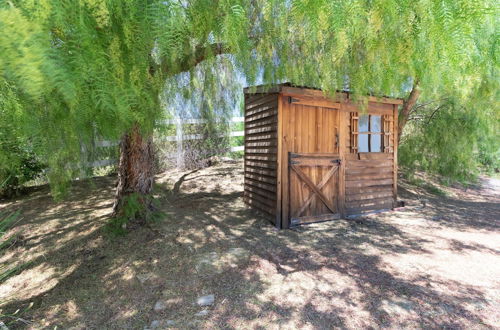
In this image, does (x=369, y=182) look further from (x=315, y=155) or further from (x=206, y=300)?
(x=206, y=300)

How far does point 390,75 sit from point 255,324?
6.96 ft

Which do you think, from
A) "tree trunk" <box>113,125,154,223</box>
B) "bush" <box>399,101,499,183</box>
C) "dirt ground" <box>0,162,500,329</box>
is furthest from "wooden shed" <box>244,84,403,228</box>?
"bush" <box>399,101,499,183</box>

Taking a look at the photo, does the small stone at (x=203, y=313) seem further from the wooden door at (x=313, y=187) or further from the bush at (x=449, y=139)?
the bush at (x=449, y=139)

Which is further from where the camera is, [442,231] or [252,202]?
[252,202]

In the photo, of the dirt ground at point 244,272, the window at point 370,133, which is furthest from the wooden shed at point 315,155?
the dirt ground at point 244,272

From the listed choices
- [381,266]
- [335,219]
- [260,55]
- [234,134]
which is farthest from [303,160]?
[234,134]

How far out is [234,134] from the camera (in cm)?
878

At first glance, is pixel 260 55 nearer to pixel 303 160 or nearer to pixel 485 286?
pixel 303 160

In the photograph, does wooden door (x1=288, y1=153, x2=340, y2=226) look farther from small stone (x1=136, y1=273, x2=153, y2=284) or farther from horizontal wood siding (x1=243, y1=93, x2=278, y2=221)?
small stone (x1=136, y1=273, x2=153, y2=284)

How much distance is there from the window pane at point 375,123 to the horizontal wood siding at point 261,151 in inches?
83.3

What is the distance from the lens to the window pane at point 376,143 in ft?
18.0

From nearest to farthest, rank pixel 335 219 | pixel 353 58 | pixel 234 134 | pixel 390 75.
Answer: pixel 390 75 → pixel 353 58 → pixel 335 219 → pixel 234 134

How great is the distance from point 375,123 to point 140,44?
512cm

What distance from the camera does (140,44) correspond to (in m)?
1.30
